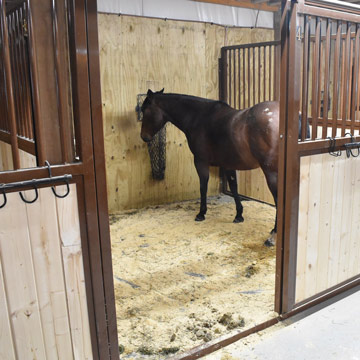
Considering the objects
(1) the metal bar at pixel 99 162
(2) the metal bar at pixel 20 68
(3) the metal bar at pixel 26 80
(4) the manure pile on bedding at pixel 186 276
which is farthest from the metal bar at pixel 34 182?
(4) the manure pile on bedding at pixel 186 276

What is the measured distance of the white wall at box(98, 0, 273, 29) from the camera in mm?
4062

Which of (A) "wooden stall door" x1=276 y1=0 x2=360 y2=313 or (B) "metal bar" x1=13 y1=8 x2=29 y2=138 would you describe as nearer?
(B) "metal bar" x1=13 y1=8 x2=29 y2=138

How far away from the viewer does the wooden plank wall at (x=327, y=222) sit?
2.21 meters

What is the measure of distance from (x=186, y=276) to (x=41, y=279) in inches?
62.0

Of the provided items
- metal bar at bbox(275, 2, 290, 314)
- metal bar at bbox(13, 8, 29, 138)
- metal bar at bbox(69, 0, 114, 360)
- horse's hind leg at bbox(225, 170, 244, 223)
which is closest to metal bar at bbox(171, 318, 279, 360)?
metal bar at bbox(275, 2, 290, 314)

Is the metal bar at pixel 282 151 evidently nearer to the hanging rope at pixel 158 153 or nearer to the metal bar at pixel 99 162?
the metal bar at pixel 99 162

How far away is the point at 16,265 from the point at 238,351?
1.23m

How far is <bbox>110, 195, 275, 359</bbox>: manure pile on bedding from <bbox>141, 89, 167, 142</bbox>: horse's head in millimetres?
933

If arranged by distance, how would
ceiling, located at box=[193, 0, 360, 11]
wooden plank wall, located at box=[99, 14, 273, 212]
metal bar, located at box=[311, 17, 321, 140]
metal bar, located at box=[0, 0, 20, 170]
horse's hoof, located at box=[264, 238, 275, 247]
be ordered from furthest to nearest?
1. ceiling, located at box=[193, 0, 360, 11]
2. wooden plank wall, located at box=[99, 14, 273, 212]
3. horse's hoof, located at box=[264, 238, 275, 247]
4. metal bar, located at box=[311, 17, 321, 140]
5. metal bar, located at box=[0, 0, 20, 170]

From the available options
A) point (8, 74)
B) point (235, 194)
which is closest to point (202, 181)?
point (235, 194)

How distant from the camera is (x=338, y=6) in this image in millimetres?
2115

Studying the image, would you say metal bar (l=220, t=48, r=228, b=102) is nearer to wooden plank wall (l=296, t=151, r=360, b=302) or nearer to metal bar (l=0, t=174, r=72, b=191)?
wooden plank wall (l=296, t=151, r=360, b=302)

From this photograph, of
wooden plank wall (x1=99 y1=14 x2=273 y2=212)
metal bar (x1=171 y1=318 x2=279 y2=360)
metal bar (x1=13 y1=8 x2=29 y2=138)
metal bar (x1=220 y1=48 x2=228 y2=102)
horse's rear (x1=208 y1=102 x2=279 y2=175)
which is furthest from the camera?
metal bar (x1=220 y1=48 x2=228 y2=102)

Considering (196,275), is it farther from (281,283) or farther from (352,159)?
(352,159)
